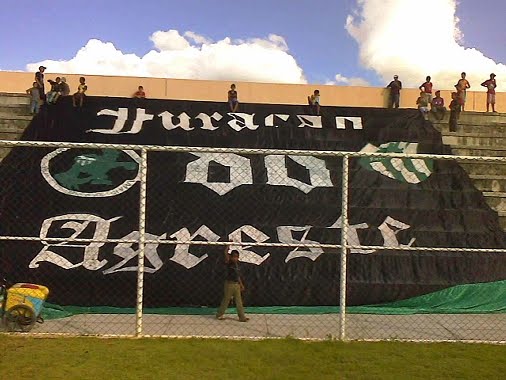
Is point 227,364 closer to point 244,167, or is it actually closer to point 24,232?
point 24,232

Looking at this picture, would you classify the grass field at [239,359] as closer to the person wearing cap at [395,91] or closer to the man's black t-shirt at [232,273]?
the man's black t-shirt at [232,273]

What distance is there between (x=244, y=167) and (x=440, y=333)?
212 inches

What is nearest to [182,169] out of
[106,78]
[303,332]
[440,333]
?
[303,332]

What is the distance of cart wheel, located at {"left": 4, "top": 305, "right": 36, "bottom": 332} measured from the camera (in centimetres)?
641

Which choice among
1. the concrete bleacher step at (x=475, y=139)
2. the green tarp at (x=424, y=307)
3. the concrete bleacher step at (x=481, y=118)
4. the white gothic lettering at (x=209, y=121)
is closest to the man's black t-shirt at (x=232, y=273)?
the green tarp at (x=424, y=307)

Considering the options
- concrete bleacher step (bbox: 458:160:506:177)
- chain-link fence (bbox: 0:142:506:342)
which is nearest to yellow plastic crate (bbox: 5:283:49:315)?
chain-link fence (bbox: 0:142:506:342)

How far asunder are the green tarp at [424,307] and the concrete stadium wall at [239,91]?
12786mm

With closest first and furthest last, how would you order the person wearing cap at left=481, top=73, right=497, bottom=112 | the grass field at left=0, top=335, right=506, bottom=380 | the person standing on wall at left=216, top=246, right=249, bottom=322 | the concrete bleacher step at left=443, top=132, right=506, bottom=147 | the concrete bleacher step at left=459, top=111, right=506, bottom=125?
the grass field at left=0, top=335, right=506, bottom=380 < the person standing on wall at left=216, top=246, right=249, bottom=322 < the concrete bleacher step at left=443, top=132, right=506, bottom=147 < the concrete bleacher step at left=459, top=111, right=506, bottom=125 < the person wearing cap at left=481, top=73, right=497, bottom=112

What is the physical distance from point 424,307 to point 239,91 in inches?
549

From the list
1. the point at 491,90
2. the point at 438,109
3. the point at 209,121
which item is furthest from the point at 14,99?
the point at 491,90

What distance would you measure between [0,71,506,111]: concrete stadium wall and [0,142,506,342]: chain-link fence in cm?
968

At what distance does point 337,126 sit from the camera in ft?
44.2

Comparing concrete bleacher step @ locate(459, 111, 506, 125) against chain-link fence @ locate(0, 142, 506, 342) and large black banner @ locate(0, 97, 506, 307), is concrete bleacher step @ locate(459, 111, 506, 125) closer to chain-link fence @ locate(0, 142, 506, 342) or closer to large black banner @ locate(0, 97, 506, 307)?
large black banner @ locate(0, 97, 506, 307)

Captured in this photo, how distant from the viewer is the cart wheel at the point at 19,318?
641cm
